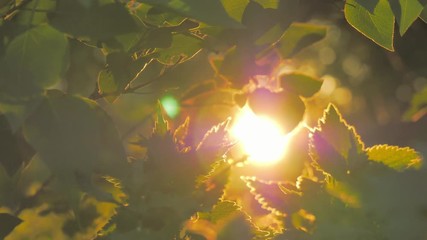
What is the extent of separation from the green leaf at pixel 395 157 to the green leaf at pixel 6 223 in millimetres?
891

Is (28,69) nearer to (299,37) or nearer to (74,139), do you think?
(74,139)

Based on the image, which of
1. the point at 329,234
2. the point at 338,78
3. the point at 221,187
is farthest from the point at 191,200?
the point at 338,78

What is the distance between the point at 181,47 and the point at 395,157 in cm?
64

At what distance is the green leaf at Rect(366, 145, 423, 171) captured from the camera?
1.76 metres

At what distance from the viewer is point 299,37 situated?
2.12m

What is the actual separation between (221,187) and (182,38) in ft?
1.50

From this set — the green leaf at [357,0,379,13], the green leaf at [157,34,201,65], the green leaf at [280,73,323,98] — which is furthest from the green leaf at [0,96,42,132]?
the green leaf at [357,0,379,13]

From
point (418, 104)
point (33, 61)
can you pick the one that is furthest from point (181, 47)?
point (418, 104)

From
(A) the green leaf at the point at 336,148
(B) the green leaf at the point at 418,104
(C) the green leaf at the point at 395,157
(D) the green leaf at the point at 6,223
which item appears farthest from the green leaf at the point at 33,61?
(B) the green leaf at the point at 418,104

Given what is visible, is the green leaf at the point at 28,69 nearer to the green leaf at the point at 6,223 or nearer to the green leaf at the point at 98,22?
the green leaf at the point at 98,22

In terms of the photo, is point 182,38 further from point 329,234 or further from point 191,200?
point 329,234

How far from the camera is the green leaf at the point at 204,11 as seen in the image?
163 cm

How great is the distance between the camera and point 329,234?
1.69 metres

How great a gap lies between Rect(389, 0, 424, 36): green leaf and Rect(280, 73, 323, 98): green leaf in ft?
0.88
